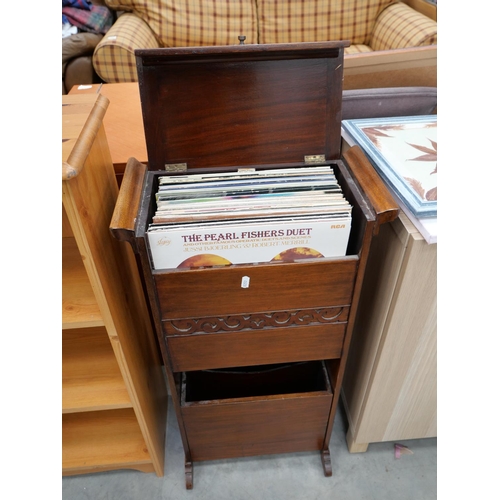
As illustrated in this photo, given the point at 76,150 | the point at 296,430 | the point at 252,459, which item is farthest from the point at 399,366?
the point at 76,150

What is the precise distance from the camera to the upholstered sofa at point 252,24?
2309mm

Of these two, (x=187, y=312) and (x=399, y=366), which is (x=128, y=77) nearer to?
(x=187, y=312)

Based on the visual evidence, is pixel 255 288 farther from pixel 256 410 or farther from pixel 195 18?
pixel 195 18

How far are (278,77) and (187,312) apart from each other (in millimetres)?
486

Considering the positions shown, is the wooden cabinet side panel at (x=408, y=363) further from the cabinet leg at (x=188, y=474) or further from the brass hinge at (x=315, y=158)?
the cabinet leg at (x=188, y=474)

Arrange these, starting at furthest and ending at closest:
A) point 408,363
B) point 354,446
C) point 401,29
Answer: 1. point 401,29
2. point 354,446
3. point 408,363

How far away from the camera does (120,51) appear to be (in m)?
2.24

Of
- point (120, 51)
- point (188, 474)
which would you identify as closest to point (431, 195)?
point (188, 474)

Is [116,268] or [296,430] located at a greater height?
[116,268]

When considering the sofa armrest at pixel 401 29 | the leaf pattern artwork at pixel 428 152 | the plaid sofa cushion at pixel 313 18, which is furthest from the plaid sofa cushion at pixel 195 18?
the leaf pattern artwork at pixel 428 152

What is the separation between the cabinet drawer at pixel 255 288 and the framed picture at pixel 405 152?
172 millimetres

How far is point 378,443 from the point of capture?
128cm

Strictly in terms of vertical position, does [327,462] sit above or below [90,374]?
below

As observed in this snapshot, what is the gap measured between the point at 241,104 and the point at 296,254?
319 mm
